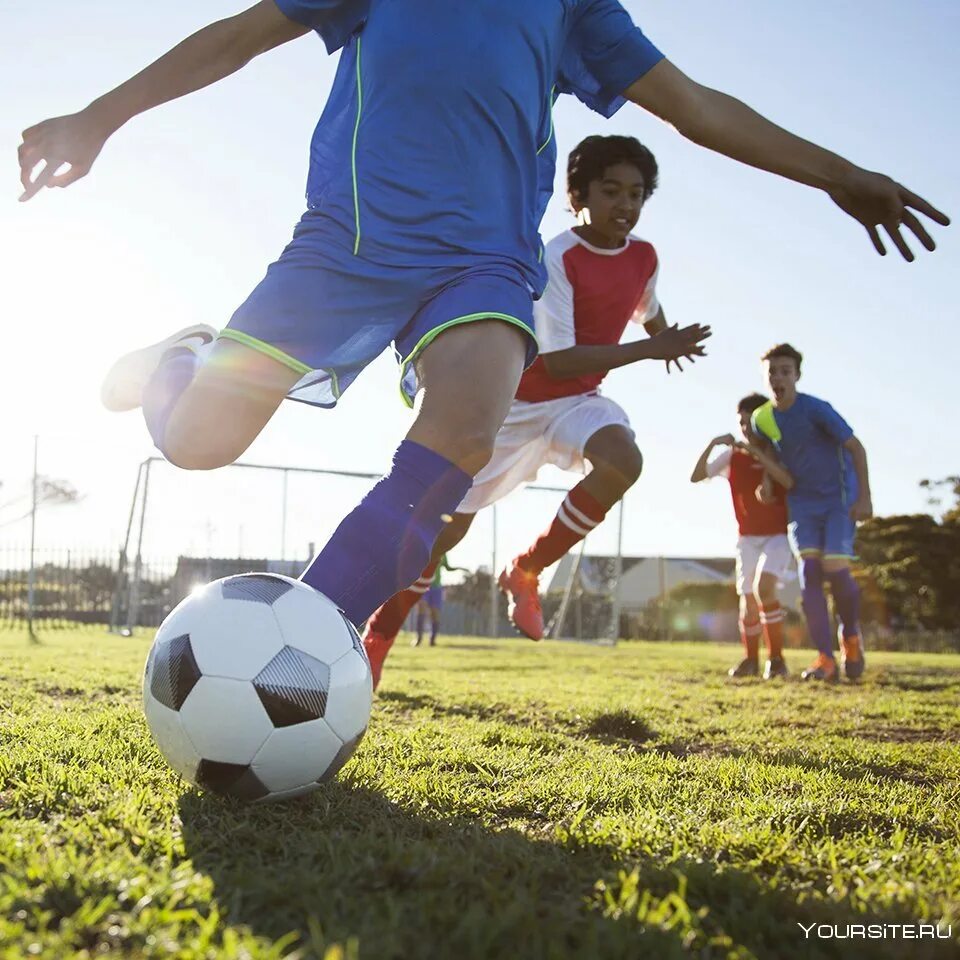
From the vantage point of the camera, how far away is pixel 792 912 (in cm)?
129

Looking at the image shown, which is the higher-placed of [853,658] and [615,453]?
[615,453]

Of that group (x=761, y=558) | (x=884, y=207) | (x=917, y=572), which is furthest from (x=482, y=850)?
(x=917, y=572)

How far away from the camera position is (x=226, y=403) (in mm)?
2342

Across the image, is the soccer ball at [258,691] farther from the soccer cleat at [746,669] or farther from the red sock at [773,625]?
the red sock at [773,625]

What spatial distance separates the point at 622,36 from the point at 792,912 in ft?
7.84

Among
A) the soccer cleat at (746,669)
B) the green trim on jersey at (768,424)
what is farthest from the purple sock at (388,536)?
the soccer cleat at (746,669)

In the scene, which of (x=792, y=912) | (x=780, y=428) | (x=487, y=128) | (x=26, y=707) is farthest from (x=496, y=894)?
(x=780, y=428)

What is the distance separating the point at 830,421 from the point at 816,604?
1.59 metres

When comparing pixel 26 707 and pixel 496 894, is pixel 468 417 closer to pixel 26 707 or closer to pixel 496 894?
pixel 496 894

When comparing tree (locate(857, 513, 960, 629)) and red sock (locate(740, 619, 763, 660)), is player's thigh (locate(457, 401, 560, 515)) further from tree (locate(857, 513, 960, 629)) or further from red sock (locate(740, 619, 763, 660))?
tree (locate(857, 513, 960, 629))

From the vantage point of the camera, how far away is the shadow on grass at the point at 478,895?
3.66 ft

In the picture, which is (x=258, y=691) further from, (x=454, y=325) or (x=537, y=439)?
(x=537, y=439)

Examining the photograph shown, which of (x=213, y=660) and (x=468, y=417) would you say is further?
(x=468, y=417)

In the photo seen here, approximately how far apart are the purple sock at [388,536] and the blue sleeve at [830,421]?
20.0 ft
